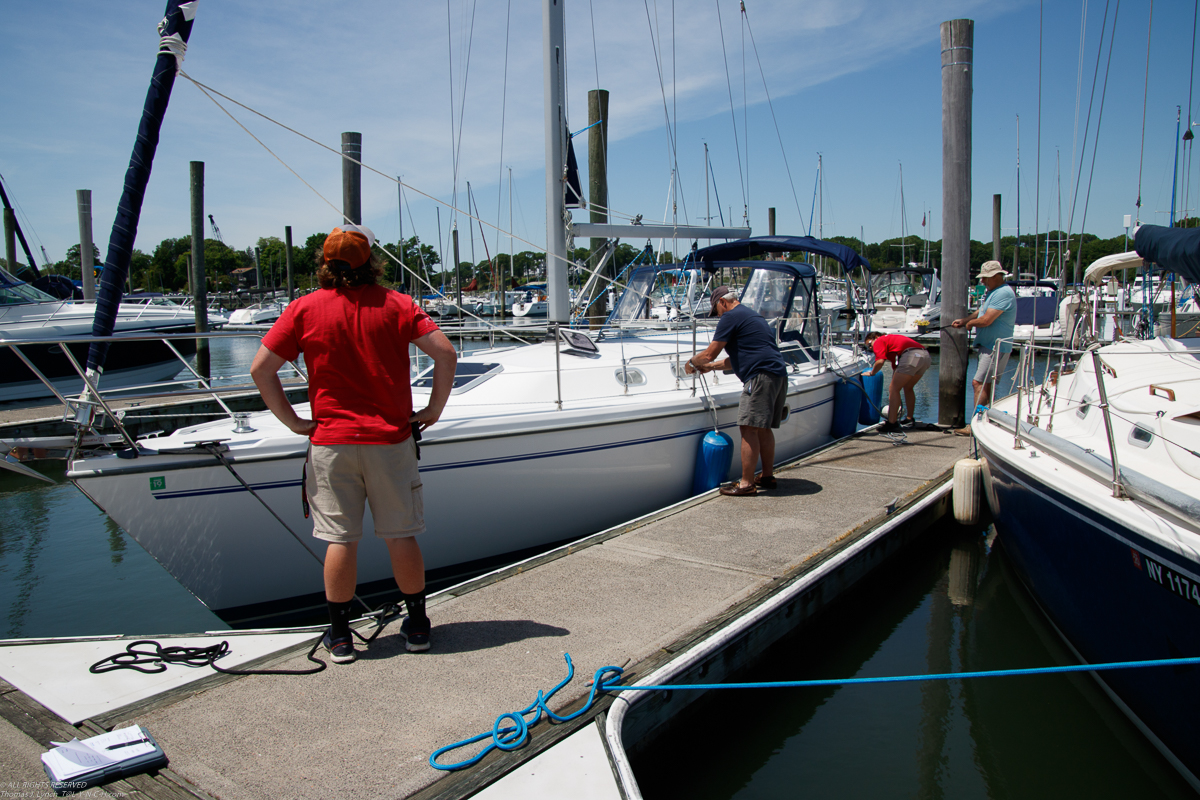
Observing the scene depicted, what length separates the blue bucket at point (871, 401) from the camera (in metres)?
8.59

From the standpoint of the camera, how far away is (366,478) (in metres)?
3.02

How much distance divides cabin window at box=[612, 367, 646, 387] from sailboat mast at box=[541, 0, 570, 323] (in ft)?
2.30

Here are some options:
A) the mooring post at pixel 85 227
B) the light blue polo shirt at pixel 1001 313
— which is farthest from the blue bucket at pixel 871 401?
the mooring post at pixel 85 227

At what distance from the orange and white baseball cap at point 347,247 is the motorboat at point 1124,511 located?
131 inches

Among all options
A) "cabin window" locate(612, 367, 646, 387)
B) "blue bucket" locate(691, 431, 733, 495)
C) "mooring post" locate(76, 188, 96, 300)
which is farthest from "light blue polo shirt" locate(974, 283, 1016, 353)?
"mooring post" locate(76, 188, 96, 300)

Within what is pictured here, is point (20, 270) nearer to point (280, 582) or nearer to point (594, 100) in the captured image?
point (594, 100)

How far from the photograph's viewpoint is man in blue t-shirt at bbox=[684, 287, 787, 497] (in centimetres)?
550

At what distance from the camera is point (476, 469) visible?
4809 millimetres

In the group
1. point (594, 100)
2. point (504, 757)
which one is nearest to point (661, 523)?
point (504, 757)

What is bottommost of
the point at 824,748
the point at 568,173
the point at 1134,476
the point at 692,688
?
the point at 824,748

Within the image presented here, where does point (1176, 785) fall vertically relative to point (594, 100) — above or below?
below

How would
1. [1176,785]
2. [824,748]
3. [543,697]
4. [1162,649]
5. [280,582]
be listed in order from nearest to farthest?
[543,697] < [1162,649] < [1176,785] < [824,748] < [280,582]

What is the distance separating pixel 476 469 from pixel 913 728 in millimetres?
2895

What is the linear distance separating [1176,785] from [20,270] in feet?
64.7
